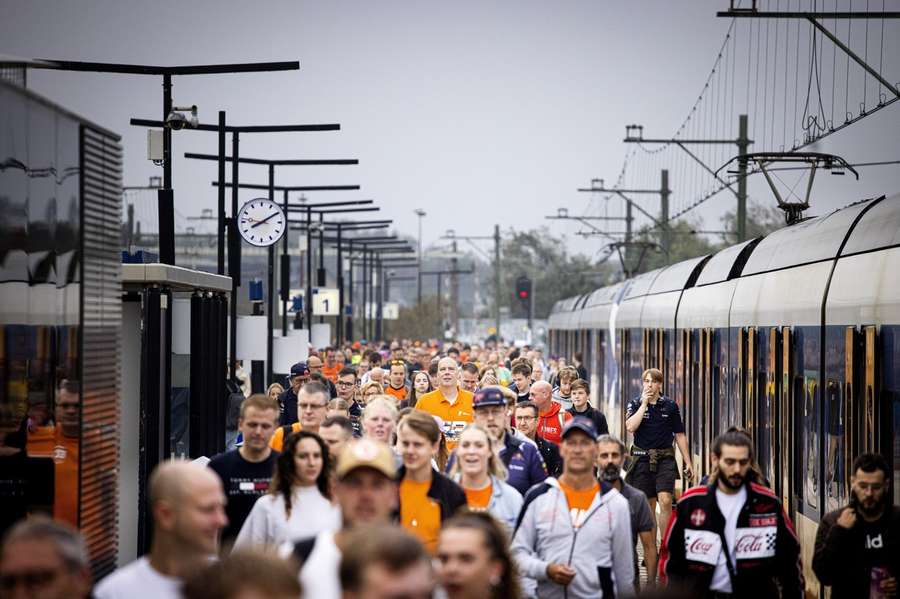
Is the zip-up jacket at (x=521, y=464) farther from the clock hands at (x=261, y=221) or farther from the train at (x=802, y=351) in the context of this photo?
the clock hands at (x=261, y=221)

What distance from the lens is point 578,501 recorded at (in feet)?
28.0

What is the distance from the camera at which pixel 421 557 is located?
4555 millimetres

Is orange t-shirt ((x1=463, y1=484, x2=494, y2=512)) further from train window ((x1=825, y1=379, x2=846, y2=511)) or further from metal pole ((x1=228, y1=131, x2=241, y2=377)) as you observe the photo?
metal pole ((x1=228, y1=131, x2=241, y2=377))

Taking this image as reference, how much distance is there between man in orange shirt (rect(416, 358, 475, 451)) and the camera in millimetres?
14133

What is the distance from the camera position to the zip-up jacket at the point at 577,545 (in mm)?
8320

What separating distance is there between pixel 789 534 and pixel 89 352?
3.82 metres

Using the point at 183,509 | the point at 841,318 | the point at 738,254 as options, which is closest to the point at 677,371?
the point at 738,254

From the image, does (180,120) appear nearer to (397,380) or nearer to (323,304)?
(397,380)

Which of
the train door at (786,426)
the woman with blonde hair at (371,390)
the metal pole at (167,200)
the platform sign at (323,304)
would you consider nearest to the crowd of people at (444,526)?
the train door at (786,426)

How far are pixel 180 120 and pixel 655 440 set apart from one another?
258 inches

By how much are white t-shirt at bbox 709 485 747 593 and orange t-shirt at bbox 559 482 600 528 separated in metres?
0.71

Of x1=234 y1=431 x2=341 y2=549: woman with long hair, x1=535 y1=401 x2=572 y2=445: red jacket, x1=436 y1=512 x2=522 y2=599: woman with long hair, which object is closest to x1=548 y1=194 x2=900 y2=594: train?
x1=535 y1=401 x2=572 y2=445: red jacket

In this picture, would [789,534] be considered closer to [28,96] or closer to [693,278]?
[28,96]

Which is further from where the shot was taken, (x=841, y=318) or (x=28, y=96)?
(x=841, y=318)
